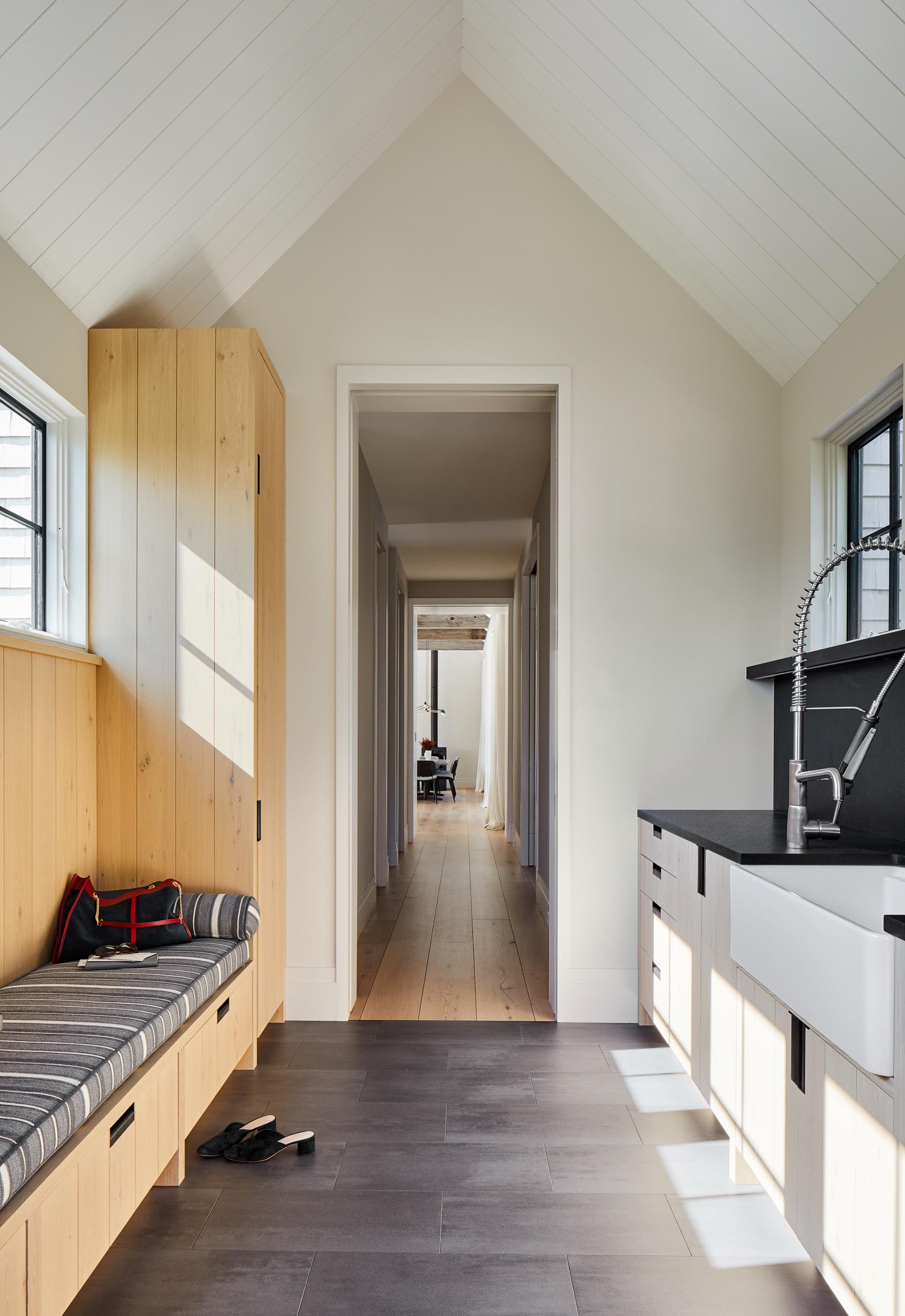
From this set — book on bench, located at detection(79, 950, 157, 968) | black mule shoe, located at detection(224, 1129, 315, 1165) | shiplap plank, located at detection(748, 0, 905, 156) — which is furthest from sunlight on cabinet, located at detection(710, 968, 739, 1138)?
shiplap plank, located at detection(748, 0, 905, 156)

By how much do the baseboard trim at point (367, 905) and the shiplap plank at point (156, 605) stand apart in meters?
2.13

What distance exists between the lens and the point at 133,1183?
1892 mm

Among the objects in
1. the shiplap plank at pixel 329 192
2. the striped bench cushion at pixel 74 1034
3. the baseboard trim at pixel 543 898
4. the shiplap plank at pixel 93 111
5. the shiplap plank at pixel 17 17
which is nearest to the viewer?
the striped bench cushion at pixel 74 1034

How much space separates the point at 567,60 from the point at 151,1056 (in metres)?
3.16

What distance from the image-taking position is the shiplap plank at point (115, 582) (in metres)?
3.01

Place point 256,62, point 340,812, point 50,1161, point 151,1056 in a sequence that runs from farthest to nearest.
Answer: point 340,812 < point 256,62 < point 151,1056 < point 50,1161

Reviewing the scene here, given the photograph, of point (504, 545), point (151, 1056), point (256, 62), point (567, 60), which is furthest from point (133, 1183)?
point (504, 545)

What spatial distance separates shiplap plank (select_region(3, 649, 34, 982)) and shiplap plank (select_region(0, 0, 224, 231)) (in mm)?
1184

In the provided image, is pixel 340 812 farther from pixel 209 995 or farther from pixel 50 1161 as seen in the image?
pixel 50 1161

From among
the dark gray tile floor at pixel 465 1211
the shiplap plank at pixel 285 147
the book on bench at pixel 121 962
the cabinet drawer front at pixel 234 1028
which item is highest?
the shiplap plank at pixel 285 147

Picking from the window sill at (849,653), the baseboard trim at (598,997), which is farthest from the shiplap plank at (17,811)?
the window sill at (849,653)

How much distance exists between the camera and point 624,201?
135 inches

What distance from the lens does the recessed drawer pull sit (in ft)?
5.84

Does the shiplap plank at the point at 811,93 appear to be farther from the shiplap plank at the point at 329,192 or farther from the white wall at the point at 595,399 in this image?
the shiplap plank at the point at 329,192
